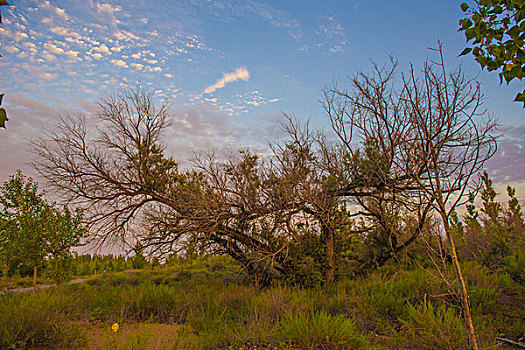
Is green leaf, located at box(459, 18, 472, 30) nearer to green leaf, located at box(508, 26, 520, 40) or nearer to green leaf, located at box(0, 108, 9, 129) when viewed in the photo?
green leaf, located at box(508, 26, 520, 40)

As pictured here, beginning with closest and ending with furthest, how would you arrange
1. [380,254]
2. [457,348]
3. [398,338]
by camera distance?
[457,348]
[398,338]
[380,254]

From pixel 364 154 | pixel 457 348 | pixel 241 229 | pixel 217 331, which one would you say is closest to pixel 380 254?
pixel 364 154

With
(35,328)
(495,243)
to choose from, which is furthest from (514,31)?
(495,243)

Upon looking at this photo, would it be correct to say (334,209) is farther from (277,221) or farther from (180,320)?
(180,320)

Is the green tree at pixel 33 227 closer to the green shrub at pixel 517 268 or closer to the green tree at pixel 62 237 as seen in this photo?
the green tree at pixel 62 237

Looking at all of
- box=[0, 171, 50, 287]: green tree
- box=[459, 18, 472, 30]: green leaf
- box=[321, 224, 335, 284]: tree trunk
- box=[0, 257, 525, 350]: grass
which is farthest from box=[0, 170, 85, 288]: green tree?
box=[459, 18, 472, 30]: green leaf

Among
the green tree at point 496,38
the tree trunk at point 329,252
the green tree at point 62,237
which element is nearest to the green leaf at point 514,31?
the green tree at point 496,38

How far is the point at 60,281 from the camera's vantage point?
11.2 m

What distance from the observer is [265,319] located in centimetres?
600

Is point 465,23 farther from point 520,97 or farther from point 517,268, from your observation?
point 517,268

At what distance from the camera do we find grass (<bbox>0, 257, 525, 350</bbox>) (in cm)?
488

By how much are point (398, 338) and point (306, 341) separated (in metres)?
A: 2.02

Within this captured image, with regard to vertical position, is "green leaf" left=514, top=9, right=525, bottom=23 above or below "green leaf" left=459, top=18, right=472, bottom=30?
below

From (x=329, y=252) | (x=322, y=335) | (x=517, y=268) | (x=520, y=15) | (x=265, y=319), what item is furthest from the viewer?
Result: (x=329, y=252)
